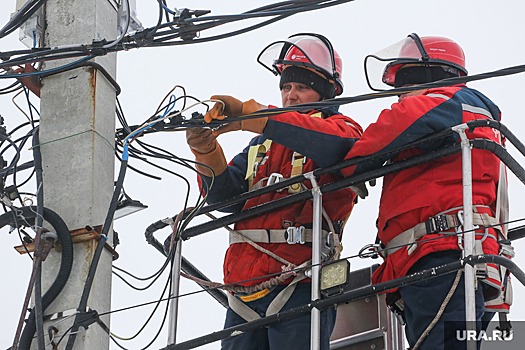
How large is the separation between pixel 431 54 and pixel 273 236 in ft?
5.22

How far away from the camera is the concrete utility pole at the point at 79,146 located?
7008 millimetres

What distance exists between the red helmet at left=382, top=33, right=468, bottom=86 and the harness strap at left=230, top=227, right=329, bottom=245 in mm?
1279

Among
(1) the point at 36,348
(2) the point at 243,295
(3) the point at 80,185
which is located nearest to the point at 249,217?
(2) the point at 243,295

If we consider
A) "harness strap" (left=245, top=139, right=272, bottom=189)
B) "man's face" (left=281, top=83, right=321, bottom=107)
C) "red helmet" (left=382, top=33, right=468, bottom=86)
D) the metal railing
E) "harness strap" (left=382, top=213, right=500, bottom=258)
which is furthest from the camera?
"man's face" (left=281, top=83, right=321, bottom=107)

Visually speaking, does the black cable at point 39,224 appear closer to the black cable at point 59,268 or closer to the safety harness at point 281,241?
the black cable at point 59,268

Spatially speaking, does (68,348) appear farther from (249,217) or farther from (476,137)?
(476,137)

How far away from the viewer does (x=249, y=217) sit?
757cm

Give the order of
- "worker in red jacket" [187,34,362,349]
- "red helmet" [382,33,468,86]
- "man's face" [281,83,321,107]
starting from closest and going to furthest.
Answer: "worker in red jacket" [187,34,362,349]
"red helmet" [382,33,468,86]
"man's face" [281,83,321,107]

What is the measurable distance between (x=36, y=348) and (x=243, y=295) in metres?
1.45

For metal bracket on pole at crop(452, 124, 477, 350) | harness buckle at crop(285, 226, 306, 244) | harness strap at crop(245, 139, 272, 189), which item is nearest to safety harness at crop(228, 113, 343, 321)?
harness buckle at crop(285, 226, 306, 244)

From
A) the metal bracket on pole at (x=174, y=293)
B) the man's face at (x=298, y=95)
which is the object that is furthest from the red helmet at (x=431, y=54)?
the metal bracket on pole at (x=174, y=293)

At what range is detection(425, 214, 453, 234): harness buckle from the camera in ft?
22.4

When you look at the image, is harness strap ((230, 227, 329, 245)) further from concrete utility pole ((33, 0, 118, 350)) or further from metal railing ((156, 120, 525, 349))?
concrete utility pole ((33, 0, 118, 350))

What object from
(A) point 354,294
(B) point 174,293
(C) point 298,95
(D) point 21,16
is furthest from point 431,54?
(D) point 21,16
